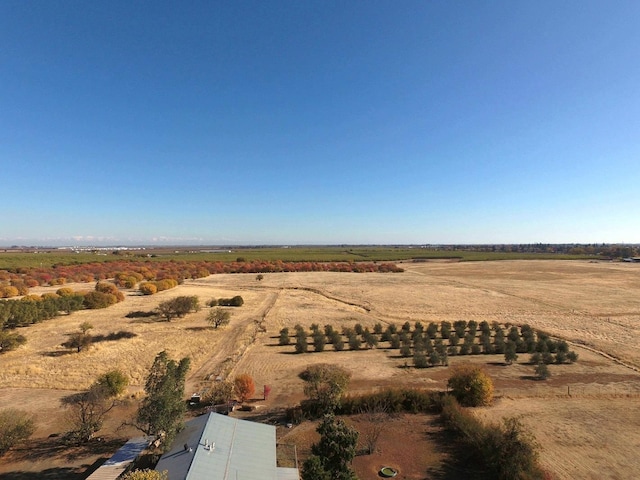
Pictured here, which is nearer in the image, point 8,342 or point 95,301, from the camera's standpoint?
point 8,342

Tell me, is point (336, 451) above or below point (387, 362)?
above

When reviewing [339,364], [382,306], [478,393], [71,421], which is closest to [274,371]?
[339,364]

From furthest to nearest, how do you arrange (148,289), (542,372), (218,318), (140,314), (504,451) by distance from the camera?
1. (148,289)
2. (140,314)
3. (218,318)
4. (542,372)
5. (504,451)

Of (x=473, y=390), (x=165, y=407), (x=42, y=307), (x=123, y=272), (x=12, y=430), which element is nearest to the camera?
(x=165, y=407)

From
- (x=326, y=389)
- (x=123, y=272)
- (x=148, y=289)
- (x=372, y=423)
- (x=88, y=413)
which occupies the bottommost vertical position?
(x=372, y=423)

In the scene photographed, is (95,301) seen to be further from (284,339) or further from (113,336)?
(284,339)

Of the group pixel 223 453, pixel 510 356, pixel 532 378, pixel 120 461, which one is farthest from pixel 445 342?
pixel 120 461

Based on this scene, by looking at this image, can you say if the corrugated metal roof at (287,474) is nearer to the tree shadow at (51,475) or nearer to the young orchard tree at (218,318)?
the tree shadow at (51,475)

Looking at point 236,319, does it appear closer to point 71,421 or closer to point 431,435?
point 71,421

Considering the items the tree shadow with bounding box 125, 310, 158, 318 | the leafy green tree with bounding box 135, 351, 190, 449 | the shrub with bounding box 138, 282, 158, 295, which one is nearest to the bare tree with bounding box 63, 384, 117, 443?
the leafy green tree with bounding box 135, 351, 190, 449
